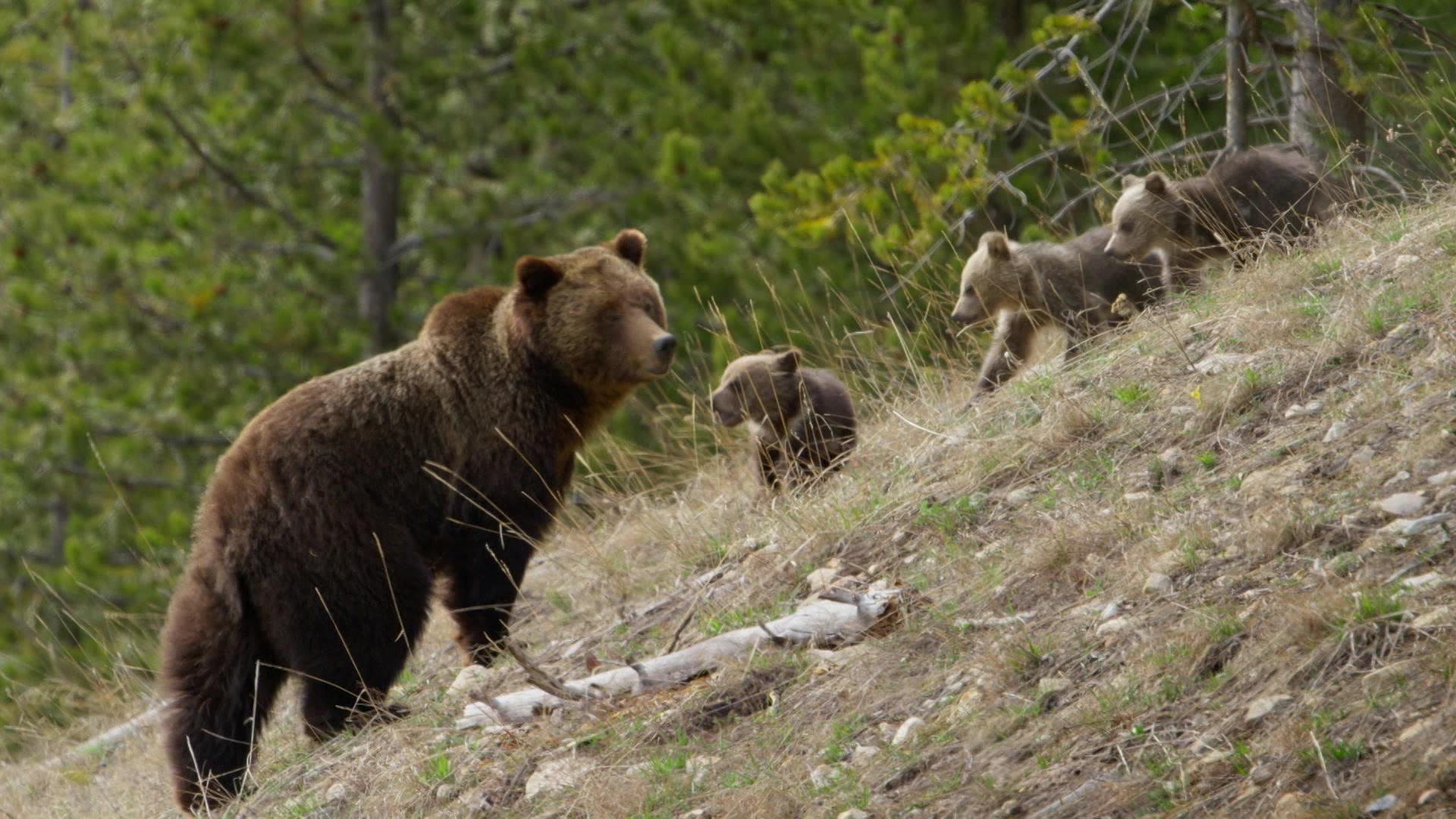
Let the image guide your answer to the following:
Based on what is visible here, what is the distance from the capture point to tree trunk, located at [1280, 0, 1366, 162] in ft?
26.8

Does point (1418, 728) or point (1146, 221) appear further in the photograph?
point (1146, 221)

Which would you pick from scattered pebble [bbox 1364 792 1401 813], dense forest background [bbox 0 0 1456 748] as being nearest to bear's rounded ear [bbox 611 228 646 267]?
scattered pebble [bbox 1364 792 1401 813]

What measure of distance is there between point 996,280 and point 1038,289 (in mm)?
210

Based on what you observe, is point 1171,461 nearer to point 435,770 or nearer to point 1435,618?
point 1435,618

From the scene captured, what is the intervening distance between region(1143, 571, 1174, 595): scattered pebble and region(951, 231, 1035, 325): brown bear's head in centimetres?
307

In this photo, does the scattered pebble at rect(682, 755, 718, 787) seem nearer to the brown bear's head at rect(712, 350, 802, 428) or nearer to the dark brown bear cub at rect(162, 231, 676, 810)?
the dark brown bear cub at rect(162, 231, 676, 810)

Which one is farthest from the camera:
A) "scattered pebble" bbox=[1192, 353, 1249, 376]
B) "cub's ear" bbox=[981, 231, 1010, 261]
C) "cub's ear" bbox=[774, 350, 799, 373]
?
"cub's ear" bbox=[774, 350, 799, 373]

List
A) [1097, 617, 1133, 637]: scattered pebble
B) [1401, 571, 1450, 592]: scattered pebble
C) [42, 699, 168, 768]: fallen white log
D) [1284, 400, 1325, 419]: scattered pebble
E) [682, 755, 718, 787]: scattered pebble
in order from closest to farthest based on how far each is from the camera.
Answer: [1401, 571, 1450, 592]: scattered pebble → [1097, 617, 1133, 637]: scattered pebble → [682, 755, 718, 787]: scattered pebble → [1284, 400, 1325, 419]: scattered pebble → [42, 699, 168, 768]: fallen white log

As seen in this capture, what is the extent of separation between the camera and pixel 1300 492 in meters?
4.96

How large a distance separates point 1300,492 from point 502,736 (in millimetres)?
2759

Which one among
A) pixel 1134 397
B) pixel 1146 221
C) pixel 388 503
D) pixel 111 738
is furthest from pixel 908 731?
pixel 111 738

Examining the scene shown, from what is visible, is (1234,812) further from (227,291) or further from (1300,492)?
(227,291)

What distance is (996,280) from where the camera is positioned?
784 cm

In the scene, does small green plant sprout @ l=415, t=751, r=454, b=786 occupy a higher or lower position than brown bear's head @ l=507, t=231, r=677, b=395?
lower
